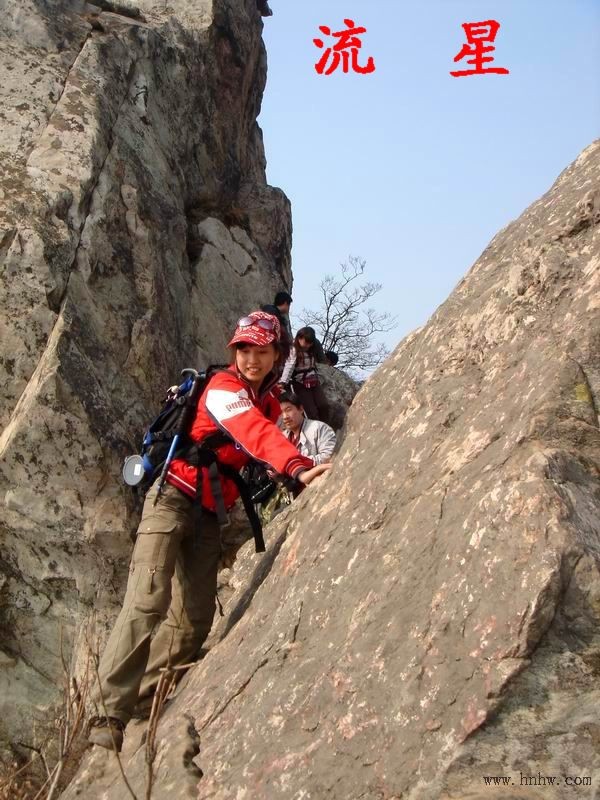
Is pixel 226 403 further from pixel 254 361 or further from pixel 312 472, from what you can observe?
pixel 312 472

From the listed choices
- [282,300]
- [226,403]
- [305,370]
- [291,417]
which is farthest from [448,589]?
[282,300]

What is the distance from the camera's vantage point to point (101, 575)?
8.30 metres

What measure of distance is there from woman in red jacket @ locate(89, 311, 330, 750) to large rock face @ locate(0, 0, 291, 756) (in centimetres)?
233

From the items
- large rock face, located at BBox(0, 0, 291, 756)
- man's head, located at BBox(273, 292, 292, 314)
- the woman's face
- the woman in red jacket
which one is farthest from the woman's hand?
man's head, located at BBox(273, 292, 292, 314)

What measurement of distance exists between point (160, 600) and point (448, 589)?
2.42 m

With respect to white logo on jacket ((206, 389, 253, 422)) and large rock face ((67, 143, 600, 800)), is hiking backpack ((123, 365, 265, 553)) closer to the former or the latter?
white logo on jacket ((206, 389, 253, 422))

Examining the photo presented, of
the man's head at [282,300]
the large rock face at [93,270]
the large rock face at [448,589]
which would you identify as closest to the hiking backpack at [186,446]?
the large rock face at [448,589]

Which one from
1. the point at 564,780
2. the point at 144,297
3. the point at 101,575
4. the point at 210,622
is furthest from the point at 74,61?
the point at 564,780

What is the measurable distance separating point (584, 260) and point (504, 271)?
611 millimetres

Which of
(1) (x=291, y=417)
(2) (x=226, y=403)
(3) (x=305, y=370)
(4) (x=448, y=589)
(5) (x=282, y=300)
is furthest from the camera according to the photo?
(5) (x=282, y=300)

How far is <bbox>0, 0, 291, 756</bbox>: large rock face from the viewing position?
816 centimetres

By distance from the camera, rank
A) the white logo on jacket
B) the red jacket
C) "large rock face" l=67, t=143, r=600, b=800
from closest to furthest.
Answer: "large rock face" l=67, t=143, r=600, b=800 → the red jacket → the white logo on jacket

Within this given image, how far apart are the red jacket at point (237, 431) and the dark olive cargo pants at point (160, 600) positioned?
0.56 ft

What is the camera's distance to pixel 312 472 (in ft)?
17.2
